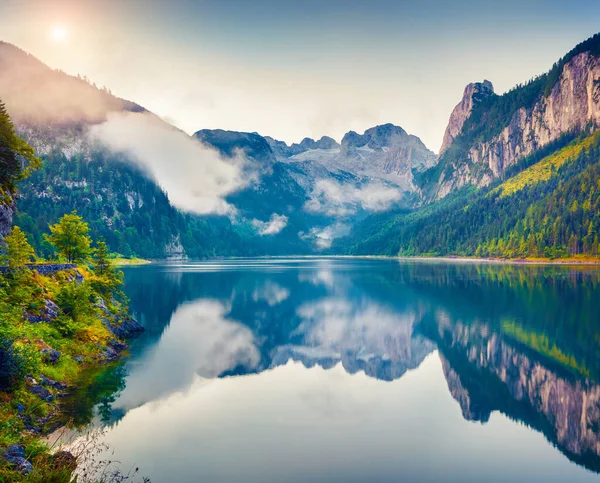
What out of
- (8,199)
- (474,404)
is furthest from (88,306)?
(474,404)

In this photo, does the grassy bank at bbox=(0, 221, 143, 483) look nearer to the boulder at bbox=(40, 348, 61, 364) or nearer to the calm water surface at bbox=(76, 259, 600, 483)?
the boulder at bbox=(40, 348, 61, 364)

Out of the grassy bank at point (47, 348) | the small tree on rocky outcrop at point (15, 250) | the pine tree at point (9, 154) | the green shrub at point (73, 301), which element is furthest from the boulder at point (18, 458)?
the pine tree at point (9, 154)

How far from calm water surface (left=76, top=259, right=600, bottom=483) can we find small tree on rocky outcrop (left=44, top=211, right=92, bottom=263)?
43.1 ft

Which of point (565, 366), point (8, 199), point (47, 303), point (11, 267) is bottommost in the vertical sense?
point (565, 366)

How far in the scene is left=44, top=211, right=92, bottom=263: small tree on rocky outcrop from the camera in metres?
61.4

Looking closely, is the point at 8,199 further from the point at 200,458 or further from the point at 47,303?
the point at 200,458

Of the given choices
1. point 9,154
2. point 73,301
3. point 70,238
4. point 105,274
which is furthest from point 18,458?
point 70,238

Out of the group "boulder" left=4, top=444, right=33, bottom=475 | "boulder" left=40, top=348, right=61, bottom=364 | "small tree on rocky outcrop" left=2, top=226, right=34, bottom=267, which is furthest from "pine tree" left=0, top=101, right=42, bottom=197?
"boulder" left=4, top=444, right=33, bottom=475

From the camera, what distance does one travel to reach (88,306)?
47000 millimetres

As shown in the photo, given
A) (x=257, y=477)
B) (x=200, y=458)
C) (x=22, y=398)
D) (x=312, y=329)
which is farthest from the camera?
(x=312, y=329)

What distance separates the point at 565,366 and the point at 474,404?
13.1 meters

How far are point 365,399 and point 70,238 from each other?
159 feet

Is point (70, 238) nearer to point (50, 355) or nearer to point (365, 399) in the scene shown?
point (50, 355)

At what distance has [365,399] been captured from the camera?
33.7 meters
